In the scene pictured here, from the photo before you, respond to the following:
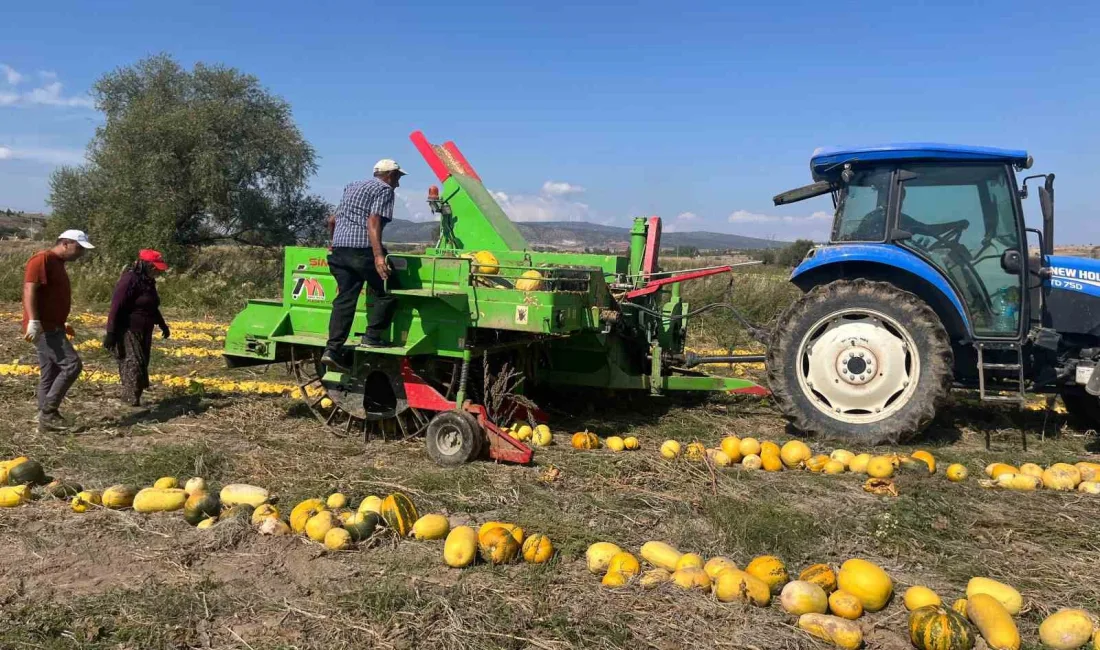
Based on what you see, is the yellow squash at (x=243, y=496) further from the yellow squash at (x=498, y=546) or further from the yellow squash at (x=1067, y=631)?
the yellow squash at (x=1067, y=631)

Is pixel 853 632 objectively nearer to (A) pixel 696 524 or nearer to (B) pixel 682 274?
(A) pixel 696 524

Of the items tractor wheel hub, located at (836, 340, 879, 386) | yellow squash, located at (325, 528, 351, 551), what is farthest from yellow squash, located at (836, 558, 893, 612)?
tractor wheel hub, located at (836, 340, 879, 386)

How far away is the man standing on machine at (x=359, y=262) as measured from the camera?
21.5 feet

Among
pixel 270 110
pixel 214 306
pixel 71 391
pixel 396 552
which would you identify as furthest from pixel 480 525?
pixel 270 110

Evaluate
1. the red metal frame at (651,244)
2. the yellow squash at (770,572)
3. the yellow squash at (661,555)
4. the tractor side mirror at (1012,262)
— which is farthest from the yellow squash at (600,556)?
the tractor side mirror at (1012,262)

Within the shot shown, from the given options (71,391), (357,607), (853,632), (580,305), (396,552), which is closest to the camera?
(853,632)

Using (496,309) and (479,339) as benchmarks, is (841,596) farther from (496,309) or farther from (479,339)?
(479,339)

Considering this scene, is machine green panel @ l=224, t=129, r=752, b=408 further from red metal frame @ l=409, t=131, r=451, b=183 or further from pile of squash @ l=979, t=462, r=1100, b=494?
pile of squash @ l=979, t=462, r=1100, b=494

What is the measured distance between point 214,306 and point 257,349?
1114 centimetres

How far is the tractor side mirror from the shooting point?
6809 millimetres

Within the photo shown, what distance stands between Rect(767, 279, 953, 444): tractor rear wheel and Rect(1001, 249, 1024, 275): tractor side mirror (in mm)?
873

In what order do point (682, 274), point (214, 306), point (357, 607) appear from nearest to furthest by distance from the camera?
point (357, 607) → point (682, 274) → point (214, 306)

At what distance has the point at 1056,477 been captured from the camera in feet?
18.2

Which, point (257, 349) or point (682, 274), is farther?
point (682, 274)
